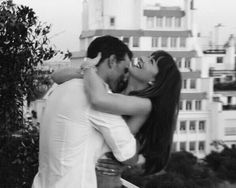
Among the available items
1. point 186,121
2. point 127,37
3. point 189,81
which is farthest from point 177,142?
point 127,37

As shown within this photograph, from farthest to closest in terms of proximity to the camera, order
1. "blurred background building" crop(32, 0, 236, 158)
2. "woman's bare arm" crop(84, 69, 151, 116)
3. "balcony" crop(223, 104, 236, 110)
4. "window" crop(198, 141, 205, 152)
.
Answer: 1. "balcony" crop(223, 104, 236, 110)
2. "window" crop(198, 141, 205, 152)
3. "blurred background building" crop(32, 0, 236, 158)
4. "woman's bare arm" crop(84, 69, 151, 116)

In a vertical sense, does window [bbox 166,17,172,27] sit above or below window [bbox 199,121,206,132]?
above

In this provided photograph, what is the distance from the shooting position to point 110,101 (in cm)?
98

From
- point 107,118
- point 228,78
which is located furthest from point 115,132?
point 228,78

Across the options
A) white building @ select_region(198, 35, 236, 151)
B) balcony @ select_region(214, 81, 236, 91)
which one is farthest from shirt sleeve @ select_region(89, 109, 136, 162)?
balcony @ select_region(214, 81, 236, 91)

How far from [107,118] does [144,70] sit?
14 cm

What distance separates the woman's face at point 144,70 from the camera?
41.5 inches

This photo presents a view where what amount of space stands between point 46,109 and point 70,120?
0.28 ft

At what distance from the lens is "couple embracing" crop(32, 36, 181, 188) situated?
986mm

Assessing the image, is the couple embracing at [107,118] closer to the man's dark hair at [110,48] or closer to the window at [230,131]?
the man's dark hair at [110,48]

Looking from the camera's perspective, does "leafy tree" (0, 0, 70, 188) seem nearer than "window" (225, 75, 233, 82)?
Yes

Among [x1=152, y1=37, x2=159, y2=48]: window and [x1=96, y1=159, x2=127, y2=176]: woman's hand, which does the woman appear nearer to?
[x1=96, y1=159, x2=127, y2=176]: woman's hand

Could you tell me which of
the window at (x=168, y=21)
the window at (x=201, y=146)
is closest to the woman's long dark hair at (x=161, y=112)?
the window at (x=201, y=146)

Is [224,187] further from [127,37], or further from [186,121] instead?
[127,37]
